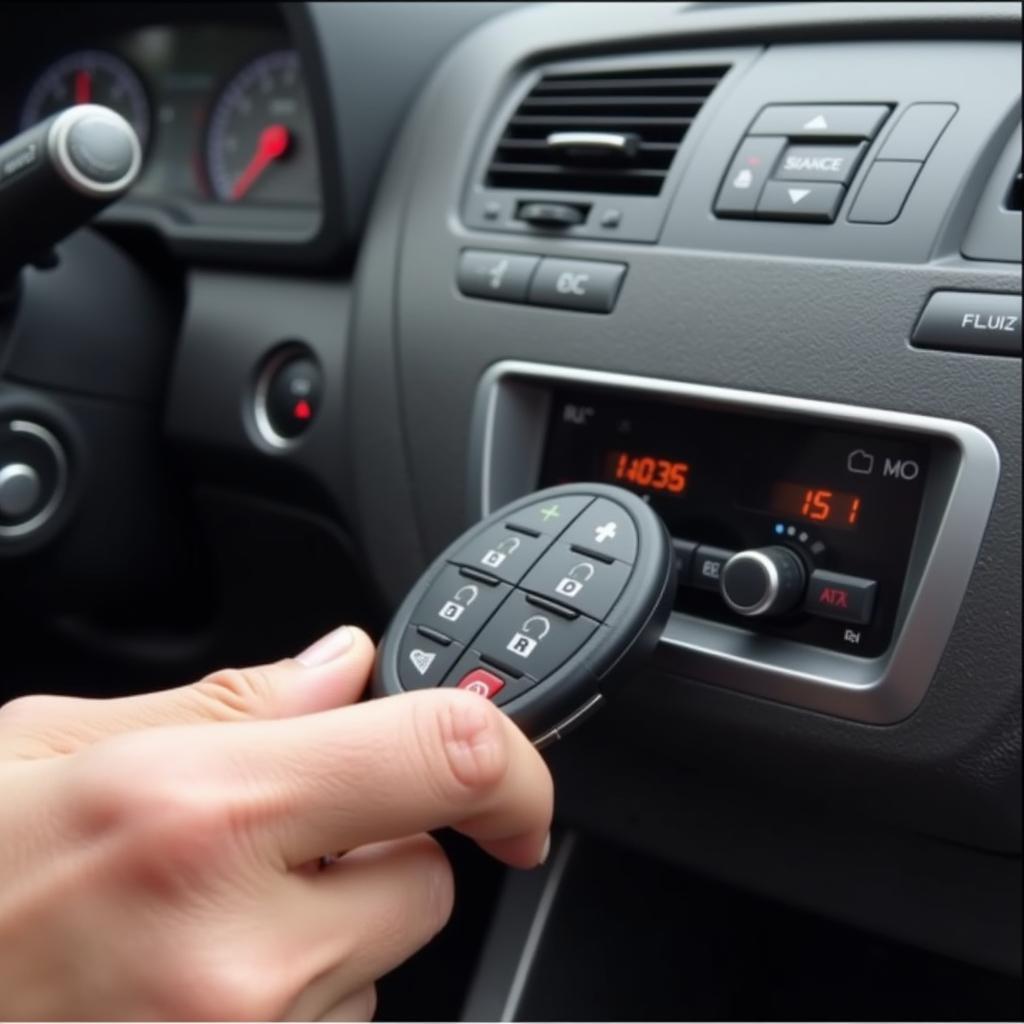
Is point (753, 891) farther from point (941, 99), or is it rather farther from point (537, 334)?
point (941, 99)

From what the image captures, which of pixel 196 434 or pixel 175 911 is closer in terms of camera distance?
pixel 175 911

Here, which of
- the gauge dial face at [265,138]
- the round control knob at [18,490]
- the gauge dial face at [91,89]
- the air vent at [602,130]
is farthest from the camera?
the gauge dial face at [91,89]

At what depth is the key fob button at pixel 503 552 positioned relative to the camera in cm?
77

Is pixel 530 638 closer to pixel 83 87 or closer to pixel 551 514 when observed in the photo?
pixel 551 514

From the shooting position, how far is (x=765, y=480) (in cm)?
85

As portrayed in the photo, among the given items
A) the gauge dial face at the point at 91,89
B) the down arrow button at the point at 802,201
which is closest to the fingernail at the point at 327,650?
the down arrow button at the point at 802,201

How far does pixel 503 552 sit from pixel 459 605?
0.05 m

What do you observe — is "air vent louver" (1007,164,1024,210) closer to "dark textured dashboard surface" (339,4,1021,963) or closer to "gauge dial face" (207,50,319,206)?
"dark textured dashboard surface" (339,4,1021,963)

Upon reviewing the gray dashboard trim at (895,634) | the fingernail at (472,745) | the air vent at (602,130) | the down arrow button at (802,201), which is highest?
the air vent at (602,130)

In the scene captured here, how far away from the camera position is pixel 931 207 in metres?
0.80

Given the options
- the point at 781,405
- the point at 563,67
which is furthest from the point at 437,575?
the point at 563,67

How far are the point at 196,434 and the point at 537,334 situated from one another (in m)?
0.38

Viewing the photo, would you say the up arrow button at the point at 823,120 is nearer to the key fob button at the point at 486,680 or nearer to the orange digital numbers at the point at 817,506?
the orange digital numbers at the point at 817,506

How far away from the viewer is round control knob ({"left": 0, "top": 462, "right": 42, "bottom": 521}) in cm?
108
